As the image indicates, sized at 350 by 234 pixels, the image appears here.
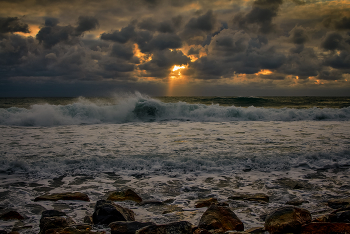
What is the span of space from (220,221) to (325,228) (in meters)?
1.27

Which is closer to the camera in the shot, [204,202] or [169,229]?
[169,229]

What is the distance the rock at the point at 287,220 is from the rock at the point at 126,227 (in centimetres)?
163

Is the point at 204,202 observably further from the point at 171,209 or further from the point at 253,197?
the point at 253,197

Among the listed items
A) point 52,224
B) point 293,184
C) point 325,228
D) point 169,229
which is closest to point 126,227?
point 169,229

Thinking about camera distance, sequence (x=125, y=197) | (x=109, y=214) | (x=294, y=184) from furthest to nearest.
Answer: (x=294, y=184) < (x=125, y=197) < (x=109, y=214)

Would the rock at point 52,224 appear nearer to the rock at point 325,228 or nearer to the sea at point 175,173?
the sea at point 175,173

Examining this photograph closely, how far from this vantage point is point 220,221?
10.6 feet

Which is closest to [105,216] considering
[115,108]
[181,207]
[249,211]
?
[181,207]

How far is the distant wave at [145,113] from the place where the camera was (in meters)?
16.4

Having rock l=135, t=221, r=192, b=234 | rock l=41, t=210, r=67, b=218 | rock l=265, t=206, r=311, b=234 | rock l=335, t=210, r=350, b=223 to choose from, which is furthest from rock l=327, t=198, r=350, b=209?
rock l=41, t=210, r=67, b=218

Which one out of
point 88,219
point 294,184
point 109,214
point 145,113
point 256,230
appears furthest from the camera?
point 145,113

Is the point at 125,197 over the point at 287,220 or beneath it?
beneath

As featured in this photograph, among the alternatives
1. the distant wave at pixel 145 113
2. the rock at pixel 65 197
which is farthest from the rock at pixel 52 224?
the distant wave at pixel 145 113

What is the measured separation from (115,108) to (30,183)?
13.9 meters
